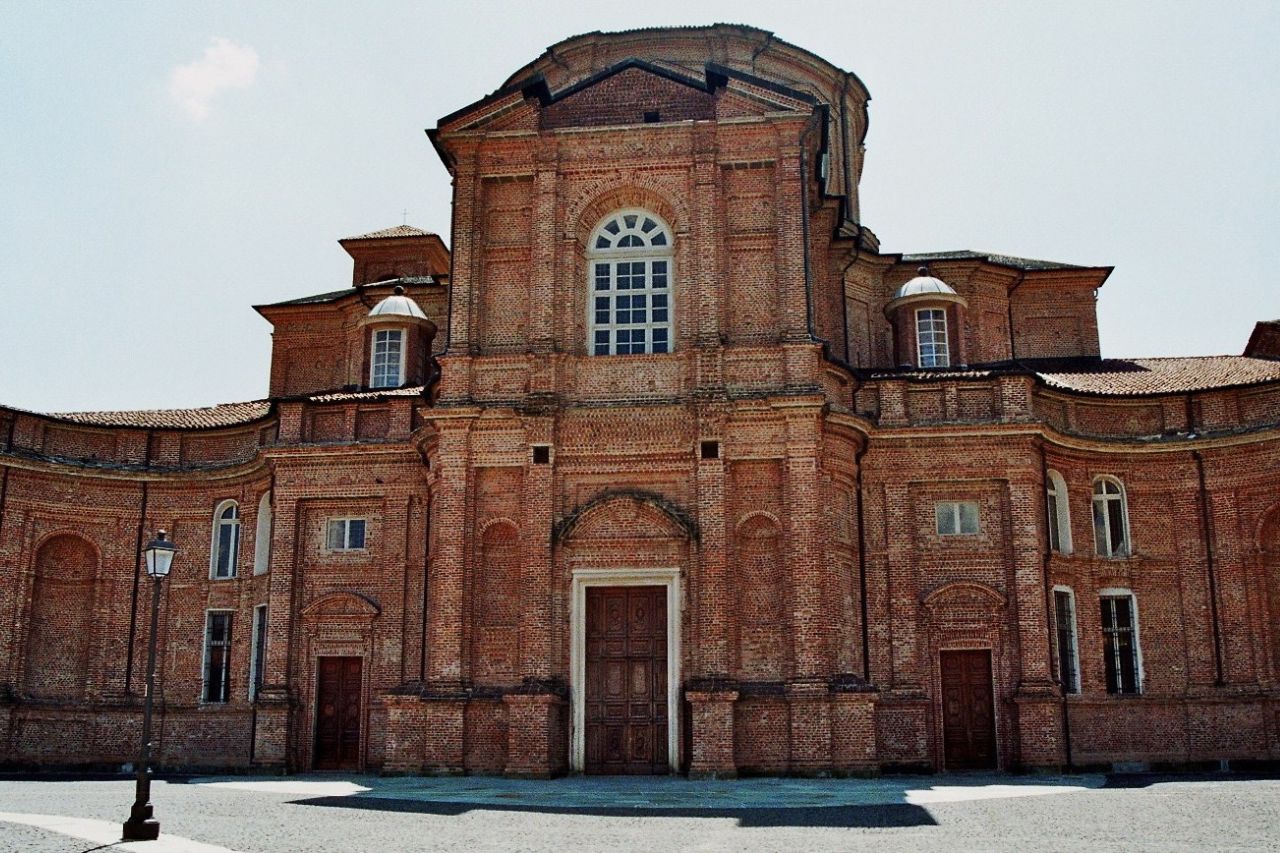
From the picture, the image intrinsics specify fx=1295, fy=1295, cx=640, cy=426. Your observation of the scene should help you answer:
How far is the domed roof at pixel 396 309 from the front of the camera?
32750 millimetres

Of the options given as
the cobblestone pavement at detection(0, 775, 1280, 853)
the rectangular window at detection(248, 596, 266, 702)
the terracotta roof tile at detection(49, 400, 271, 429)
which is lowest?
the cobblestone pavement at detection(0, 775, 1280, 853)

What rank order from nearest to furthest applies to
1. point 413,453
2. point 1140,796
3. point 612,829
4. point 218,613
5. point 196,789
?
point 612,829, point 1140,796, point 196,789, point 413,453, point 218,613

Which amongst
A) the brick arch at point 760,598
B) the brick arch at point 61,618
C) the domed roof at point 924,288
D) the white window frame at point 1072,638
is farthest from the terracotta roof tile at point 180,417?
the white window frame at point 1072,638

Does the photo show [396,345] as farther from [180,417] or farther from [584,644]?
[584,644]

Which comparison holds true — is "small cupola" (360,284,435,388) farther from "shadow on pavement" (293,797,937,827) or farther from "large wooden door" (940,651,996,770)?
"shadow on pavement" (293,797,937,827)

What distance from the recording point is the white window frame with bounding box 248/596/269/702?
Result: 29.4m

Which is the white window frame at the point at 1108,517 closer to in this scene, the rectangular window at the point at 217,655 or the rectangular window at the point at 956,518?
the rectangular window at the point at 956,518

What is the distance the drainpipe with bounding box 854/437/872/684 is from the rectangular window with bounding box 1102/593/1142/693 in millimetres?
5613

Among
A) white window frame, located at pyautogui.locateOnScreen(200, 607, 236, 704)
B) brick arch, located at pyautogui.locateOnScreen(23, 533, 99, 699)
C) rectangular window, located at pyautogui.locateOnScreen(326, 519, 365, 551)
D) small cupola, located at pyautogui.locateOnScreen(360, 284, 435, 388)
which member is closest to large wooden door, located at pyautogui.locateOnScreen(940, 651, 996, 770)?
rectangular window, located at pyautogui.locateOnScreen(326, 519, 365, 551)

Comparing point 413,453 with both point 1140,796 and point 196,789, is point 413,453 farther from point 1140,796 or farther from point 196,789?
point 1140,796

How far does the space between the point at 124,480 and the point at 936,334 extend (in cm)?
2011

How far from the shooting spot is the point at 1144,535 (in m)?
28.8

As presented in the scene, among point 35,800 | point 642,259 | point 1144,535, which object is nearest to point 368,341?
point 642,259

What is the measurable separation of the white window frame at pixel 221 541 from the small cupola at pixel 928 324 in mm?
16643
